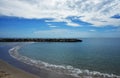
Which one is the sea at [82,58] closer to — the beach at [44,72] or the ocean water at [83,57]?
the ocean water at [83,57]

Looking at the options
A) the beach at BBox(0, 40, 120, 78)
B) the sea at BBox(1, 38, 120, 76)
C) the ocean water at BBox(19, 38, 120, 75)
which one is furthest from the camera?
the ocean water at BBox(19, 38, 120, 75)

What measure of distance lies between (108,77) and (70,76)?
372cm

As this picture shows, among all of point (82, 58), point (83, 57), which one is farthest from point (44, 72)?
point (83, 57)

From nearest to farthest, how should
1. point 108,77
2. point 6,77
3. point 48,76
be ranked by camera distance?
point 6,77
point 48,76
point 108,77

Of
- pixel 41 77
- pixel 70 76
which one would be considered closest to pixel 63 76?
pixel 70 76

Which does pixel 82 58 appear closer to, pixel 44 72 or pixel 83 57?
pixel 83 57

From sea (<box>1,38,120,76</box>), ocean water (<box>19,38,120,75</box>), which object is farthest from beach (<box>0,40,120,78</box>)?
ocean water (<box>19,38,120,75</box>)

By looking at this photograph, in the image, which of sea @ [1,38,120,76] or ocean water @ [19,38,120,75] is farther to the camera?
ocean water @ [19,38,120,75]

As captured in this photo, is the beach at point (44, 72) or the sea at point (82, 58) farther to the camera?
the sea at point (82, 58)

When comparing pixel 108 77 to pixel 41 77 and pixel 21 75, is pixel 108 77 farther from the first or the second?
pixel 21 75

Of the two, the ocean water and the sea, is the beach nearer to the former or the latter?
the sea

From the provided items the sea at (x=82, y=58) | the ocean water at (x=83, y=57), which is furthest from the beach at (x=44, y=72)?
the ocean water at (x=83, y=57)

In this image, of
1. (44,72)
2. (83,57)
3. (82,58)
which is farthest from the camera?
(83,57)

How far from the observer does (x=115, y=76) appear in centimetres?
1659
